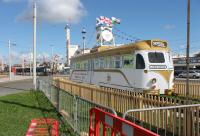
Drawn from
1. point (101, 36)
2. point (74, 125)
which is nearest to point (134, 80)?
point (74, 125)

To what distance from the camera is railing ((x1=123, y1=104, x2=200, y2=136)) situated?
8.42 metres

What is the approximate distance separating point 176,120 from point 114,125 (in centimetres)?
386

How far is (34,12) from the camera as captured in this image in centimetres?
3297

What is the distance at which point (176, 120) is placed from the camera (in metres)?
8.90

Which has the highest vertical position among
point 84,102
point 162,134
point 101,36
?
point 101,36

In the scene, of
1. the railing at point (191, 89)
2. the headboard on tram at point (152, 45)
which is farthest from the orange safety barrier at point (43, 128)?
the railing at point (191, 89)

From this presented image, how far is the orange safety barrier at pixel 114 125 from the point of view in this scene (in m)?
4.35

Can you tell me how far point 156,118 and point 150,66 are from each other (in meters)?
11.8

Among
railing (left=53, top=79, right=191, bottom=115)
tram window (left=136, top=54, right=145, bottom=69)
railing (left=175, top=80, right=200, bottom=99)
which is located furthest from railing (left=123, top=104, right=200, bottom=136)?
railing (left=175, top=80, right=200, bottom=99)

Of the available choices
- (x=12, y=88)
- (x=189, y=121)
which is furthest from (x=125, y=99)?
(x=12, y=88)

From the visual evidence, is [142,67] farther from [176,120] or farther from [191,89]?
[176,120]

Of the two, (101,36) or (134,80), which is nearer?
(134,80)

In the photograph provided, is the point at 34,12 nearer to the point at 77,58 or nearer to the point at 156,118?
Result: the point at 77,58

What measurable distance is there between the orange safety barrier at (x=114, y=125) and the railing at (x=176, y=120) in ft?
4.47
